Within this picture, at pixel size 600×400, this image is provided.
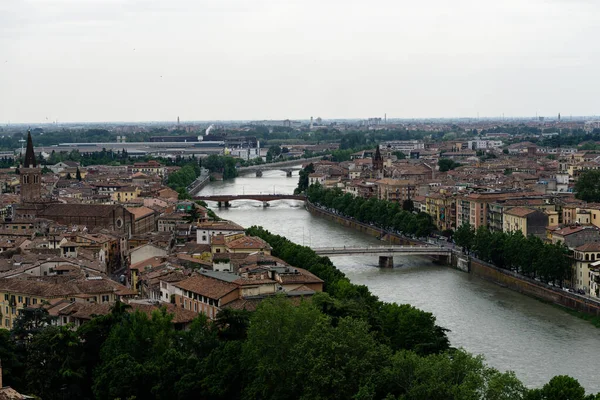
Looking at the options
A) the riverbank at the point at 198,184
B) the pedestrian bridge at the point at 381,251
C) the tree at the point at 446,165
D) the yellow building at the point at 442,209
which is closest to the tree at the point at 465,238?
the pedestrian bridge at the point at 381,251

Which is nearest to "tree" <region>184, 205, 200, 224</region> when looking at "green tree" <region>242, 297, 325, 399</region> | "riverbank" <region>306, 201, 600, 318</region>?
"riverbank" <region>306, 201, 600, 318</region>

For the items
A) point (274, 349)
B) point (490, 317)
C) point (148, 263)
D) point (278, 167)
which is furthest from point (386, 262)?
point (278, 167)

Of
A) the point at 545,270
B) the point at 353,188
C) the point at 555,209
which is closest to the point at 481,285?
the point at 545,270

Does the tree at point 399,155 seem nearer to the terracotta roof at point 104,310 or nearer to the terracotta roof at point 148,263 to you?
the terracotta roof at point 148,263

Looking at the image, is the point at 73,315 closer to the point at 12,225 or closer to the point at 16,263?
the point at 16,263

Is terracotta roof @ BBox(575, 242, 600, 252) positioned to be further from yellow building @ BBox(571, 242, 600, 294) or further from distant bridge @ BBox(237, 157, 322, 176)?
distant bridge @ BBox(237, 157, 322, 176)
